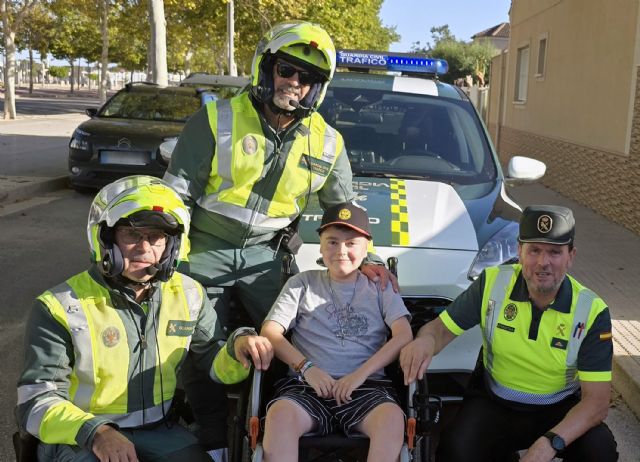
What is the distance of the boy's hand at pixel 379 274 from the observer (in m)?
3.27

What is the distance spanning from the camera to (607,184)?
10.4 metres

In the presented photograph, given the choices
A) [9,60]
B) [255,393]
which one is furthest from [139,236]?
[9,60]

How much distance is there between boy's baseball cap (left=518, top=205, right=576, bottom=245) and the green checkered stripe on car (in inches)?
34.4

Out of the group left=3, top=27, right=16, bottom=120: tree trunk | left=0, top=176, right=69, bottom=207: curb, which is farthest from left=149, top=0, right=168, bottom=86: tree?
left=3, top=27, right=16, bottom=120: tree trunk

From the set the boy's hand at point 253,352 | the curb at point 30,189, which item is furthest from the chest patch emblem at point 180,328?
the curb at point 30,189

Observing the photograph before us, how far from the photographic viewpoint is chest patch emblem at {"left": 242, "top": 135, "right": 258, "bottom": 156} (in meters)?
3.44

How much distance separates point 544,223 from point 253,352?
1.28 meters

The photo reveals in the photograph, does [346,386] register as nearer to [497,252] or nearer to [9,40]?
[497,252]

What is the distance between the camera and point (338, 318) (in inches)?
127

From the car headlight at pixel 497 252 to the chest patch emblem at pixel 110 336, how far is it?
1.81 meters

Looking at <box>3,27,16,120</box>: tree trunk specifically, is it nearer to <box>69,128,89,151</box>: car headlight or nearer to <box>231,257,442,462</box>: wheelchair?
<box>69,128,89,151</box>: car headlight

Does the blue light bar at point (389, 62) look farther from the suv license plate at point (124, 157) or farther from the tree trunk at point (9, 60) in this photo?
the tree trunk at point (9, 60)

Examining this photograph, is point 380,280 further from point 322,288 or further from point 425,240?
point 425,240

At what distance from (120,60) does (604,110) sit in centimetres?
5772
